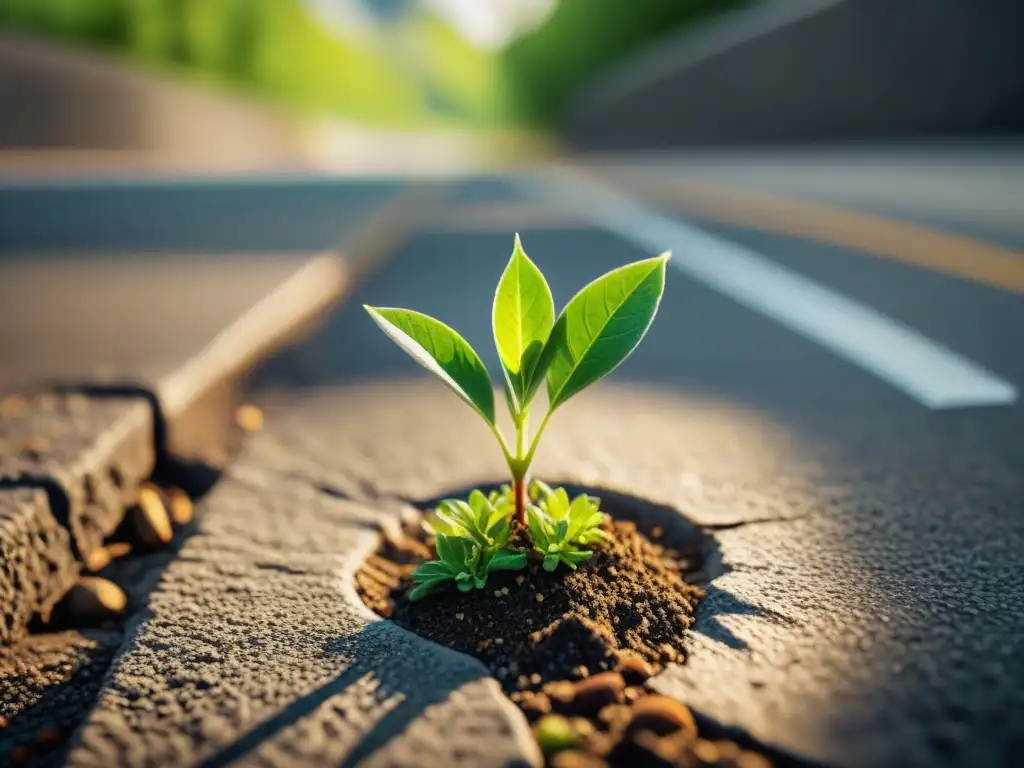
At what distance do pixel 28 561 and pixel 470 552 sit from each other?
68 cm

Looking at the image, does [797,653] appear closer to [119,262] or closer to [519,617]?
[519,617]

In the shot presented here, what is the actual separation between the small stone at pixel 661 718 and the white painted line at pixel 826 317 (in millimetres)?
1402

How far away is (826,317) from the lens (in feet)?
10.1

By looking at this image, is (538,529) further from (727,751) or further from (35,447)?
(35,447)

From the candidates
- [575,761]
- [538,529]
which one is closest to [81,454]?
[538,529]

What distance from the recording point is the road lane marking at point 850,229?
148 inches

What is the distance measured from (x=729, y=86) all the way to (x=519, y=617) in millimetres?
15922

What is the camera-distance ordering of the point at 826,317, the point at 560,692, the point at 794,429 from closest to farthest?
the point at 560,692 → the point at 794,429 → the point at 826,317

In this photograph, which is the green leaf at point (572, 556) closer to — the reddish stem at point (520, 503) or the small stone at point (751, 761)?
the reddish stem at point (520, 503)

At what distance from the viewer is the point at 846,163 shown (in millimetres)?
9648

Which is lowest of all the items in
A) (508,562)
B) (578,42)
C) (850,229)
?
Answer: (508,562)

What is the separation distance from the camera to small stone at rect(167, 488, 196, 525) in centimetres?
178

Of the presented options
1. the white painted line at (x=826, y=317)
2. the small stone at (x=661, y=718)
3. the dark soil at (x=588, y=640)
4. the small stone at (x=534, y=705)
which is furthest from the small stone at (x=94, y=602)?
the white painted line at (x=826, y=317)

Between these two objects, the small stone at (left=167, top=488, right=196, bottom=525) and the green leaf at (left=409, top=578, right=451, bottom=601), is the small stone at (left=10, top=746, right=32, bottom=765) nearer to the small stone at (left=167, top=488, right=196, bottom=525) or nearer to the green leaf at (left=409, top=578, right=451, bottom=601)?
the green leaf at (left=409, top=578, right=451, bottom=601)
